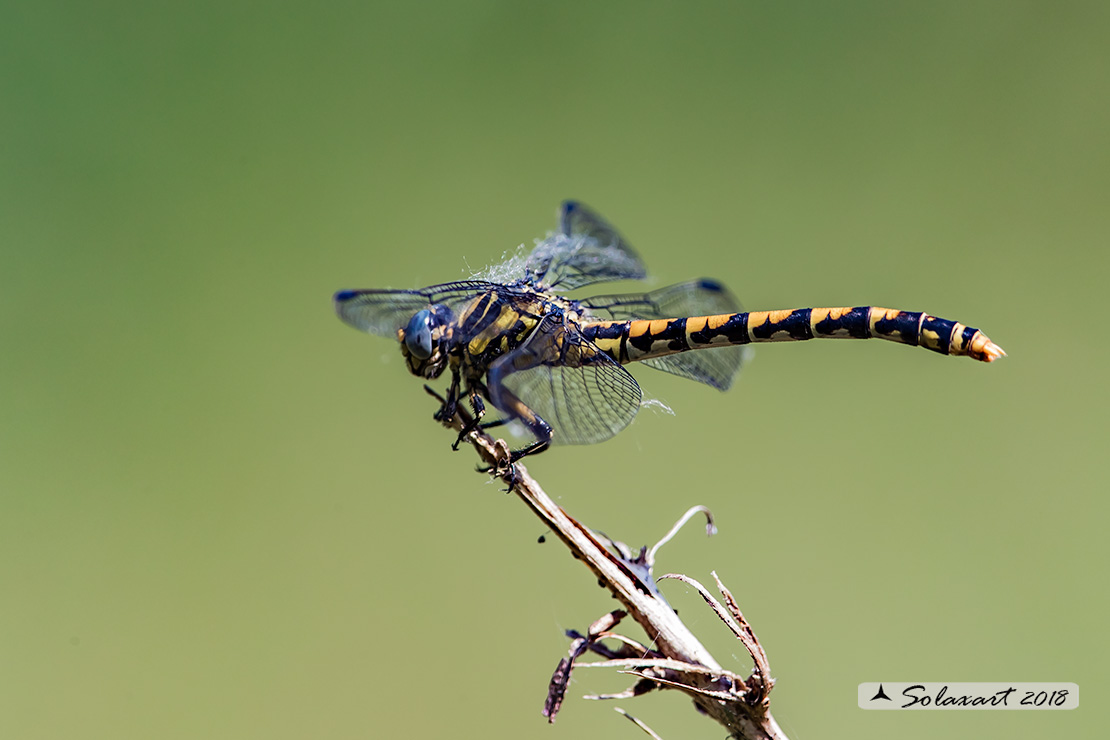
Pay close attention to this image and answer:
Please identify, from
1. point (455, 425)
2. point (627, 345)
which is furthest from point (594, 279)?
point (455, 425)

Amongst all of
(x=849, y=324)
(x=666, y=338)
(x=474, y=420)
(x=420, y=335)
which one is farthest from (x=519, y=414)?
(x=849, y=324)

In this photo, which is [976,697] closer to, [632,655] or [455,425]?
[632,655]

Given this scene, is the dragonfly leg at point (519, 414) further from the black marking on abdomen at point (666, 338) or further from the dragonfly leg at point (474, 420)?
the black marking on abdomen at point (666, 338)

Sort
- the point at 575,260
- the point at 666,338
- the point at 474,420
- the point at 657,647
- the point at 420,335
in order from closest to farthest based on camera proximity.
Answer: the point at 657,647 → the point at 474,420 → the point at 420,335 → the point at 666,338 → the point at 575,260

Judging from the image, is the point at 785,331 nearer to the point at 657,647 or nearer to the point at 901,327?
the point at 901,327

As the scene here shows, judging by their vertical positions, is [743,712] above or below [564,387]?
below
